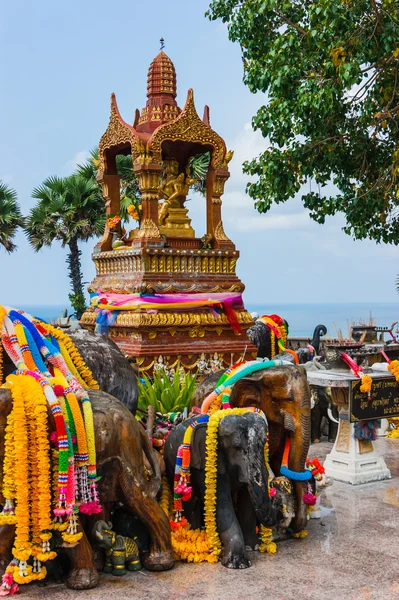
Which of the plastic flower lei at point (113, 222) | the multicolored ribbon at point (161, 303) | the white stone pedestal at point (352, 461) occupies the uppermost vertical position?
the plastic flower lei at point (113, 222)

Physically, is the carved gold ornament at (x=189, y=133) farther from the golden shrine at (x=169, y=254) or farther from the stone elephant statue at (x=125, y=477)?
the stone elephant statue at (x=125, y=477)

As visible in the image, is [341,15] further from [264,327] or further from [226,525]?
[226,525]

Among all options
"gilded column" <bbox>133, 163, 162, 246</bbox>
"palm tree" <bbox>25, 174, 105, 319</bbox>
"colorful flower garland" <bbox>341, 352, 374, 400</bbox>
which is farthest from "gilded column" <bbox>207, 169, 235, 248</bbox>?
"palm tree" <bbox>25, 174, 105, 319</bbox>

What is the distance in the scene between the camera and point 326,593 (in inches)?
198

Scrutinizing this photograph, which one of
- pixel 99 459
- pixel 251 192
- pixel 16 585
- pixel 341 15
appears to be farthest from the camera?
pixel 251 192

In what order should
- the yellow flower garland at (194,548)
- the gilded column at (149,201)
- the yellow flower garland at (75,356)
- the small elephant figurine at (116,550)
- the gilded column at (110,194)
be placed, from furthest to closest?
1. the gilded column at (110,194)
2. the gilded column at (149,201)
3. the yellow flower garland at (75,356)
4. the yellow flower garland at (194,548)
5. the small elephant figurine at (116,550)

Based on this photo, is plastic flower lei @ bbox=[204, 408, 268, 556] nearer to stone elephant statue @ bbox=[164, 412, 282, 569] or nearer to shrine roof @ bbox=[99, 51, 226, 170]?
stone elephant statue @ bbox=[164, 412, 282, 569]

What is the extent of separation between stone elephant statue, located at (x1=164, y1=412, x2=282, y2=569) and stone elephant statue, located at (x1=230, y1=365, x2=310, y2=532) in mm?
493

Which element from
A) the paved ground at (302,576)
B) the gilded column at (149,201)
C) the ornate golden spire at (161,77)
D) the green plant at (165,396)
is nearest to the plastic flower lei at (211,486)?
the paved ground at (302,576)

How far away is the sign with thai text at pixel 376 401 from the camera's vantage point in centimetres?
811

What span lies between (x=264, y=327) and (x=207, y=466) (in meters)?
5.95

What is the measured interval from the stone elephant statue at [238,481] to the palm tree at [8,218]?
1880cm

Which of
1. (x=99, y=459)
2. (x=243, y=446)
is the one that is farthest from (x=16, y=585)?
(x=243, y=446)

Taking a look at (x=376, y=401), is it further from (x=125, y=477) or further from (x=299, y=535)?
(x=125, y=477)
